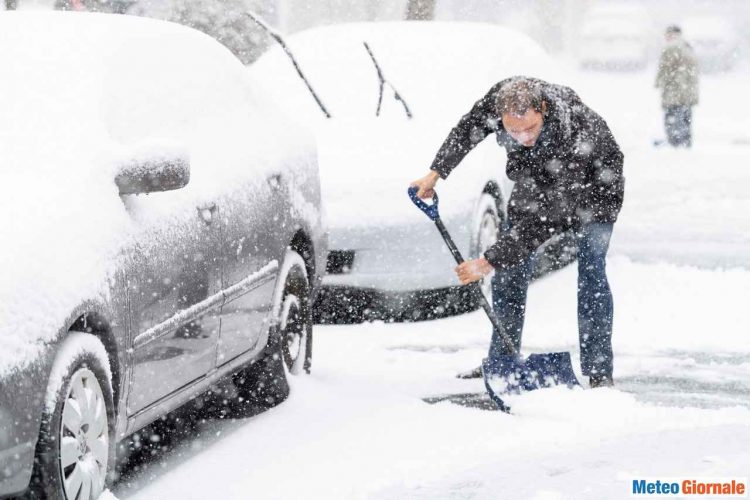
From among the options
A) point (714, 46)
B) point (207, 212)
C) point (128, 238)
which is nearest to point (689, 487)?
point (207, 212)

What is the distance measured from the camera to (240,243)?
20.0 feet

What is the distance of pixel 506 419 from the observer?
649 cm

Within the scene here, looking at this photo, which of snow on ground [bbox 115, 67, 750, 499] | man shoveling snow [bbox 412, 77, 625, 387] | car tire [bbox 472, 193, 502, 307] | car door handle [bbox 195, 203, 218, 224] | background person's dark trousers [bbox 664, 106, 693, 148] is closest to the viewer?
snow on ground [bbox 115, 67, 750, 499]

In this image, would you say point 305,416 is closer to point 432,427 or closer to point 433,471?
point 432,427

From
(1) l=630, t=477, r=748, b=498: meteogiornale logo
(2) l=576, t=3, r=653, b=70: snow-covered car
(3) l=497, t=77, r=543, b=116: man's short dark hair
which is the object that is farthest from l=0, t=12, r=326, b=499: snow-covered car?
(2) l=576, t=3, r=653, b=70: snow-covered car

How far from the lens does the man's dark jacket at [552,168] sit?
21.6 ft

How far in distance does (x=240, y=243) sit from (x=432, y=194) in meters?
1.38

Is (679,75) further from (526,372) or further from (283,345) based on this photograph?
(283,345)

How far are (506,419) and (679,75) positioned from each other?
14646mm

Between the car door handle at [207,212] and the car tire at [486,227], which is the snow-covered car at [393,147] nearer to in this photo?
the car tire at [486,227]

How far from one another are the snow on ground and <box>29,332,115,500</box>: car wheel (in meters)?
0.56

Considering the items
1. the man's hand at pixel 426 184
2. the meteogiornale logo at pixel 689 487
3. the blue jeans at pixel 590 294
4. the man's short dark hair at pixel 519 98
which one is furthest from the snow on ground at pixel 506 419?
the man's short dark hair at pixel 519 98

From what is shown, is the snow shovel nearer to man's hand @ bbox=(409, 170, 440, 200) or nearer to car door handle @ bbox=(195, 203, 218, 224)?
man's hand @ bbox=(409, 170, 440, 200)

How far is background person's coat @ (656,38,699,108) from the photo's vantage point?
66.5 feet
